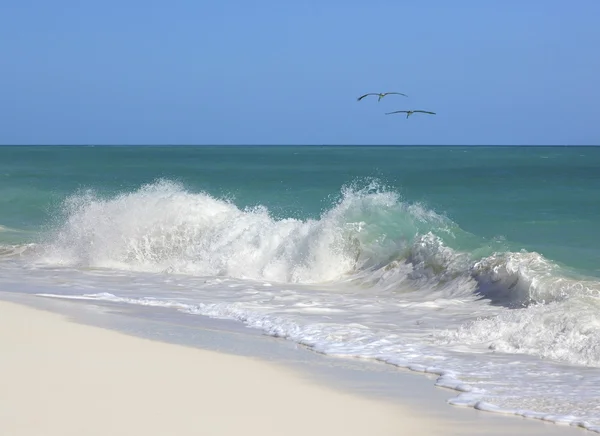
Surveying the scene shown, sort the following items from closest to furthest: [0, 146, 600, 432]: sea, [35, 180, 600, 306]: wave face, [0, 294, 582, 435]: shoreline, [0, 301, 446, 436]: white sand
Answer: [0, 301, 446, 436]: white sand
[0, 294, 582, 435]: shoreline
[0, 146, 600, 432]: sea
[35, 180, 600, 306]: wave face

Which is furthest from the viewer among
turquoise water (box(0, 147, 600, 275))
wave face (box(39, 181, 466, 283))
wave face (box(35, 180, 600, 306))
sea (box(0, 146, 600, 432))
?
turquoise water (box(0, 147, 600, 275))

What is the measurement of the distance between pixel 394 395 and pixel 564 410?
3.99 ft

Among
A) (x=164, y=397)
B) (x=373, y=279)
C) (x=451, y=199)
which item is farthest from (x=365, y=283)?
(x=451, y=199)

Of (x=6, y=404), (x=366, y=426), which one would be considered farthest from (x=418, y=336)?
(x=6, y=404)

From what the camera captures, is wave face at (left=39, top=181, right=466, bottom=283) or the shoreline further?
wave face at (left=39, top=181, right=466, bottom=283)

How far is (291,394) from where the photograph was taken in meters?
7.03

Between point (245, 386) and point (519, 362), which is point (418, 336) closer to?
point (519, 362)

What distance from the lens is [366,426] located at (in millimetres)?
6242

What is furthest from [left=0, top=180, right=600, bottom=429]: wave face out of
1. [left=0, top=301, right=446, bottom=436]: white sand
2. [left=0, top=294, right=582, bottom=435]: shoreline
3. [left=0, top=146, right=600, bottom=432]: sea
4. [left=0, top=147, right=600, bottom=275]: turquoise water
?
[left=0, top=147, right=600, bottom=275]: turquoise water

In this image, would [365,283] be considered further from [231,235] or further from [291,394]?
[291,394]

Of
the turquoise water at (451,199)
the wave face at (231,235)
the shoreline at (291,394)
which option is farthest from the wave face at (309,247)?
the shoreline at (291,394)

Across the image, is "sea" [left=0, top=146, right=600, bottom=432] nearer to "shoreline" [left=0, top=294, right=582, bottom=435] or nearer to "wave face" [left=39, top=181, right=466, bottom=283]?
"wave face" [left=39, top=181, right=466, bottom=283]

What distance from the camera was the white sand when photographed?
6.05 metres

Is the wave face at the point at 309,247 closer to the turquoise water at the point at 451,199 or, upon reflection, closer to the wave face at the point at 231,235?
the wave face at the point at 231,235
